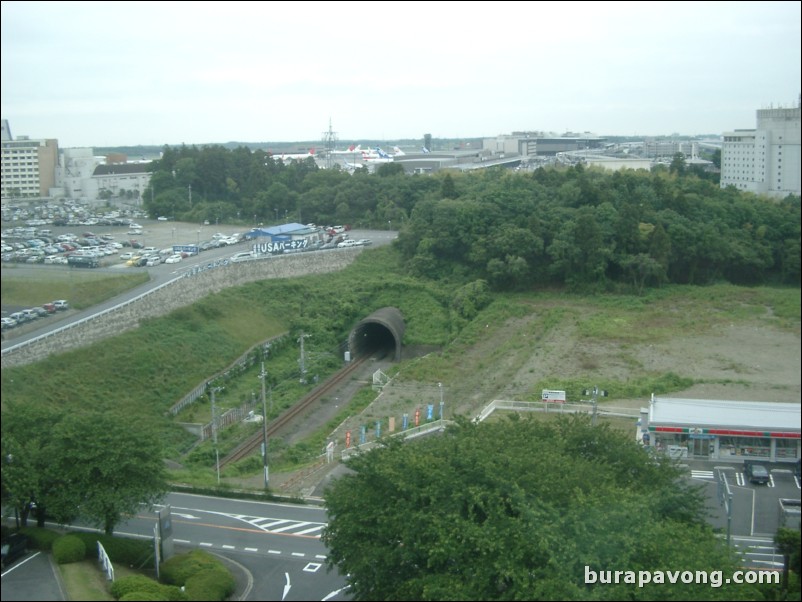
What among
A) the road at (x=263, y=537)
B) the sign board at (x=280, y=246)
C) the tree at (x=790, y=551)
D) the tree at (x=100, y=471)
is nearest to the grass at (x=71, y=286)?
the tree at (x=100, y=471)

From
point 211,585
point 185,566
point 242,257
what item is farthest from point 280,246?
point 211,585

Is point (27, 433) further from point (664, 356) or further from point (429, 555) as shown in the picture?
point (664, 356)

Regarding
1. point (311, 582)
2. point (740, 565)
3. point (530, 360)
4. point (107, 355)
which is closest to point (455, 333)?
point (530, 360)

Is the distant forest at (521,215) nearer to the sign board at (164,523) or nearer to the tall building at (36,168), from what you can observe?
the sign board at (164,523)

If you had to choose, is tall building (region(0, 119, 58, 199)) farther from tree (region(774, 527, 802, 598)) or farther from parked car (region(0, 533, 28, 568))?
tree (region(774, 527, 802, 598))

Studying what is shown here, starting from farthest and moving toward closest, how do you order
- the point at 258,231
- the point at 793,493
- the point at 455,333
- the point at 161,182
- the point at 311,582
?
the point at 161,182 → the point at 258,231 → the point at 455,333 → the point at 793,493 → the point at 311,582
